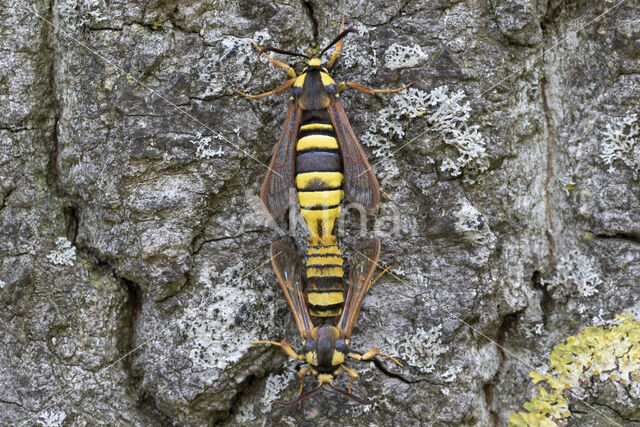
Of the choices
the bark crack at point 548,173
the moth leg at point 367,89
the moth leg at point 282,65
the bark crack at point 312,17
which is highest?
the bark crack at point 312,17

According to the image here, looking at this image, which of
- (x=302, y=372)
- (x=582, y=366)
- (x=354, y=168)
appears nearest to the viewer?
(x=582, y=366)

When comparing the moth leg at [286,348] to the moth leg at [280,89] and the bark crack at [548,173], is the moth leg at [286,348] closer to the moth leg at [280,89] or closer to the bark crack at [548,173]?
the moth leg at [280,89]

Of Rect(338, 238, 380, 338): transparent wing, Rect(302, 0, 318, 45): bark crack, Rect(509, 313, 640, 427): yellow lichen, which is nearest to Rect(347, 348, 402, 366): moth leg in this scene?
Rect(338, 238, 380, 338): transparent wing

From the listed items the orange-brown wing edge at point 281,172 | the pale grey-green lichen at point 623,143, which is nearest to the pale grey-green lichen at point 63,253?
the orange-brown wing edge at point 281,172

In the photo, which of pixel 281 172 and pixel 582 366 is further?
pixel 281 172

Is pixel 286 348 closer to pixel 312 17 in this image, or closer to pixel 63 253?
pixel 63 253

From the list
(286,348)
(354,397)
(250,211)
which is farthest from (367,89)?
(354,397)

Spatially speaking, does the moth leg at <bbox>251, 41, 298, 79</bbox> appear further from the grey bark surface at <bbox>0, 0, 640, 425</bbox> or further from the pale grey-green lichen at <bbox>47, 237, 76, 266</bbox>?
the pale grey-green lichen at <bbox>47, 237, 76, 266</bbox>
